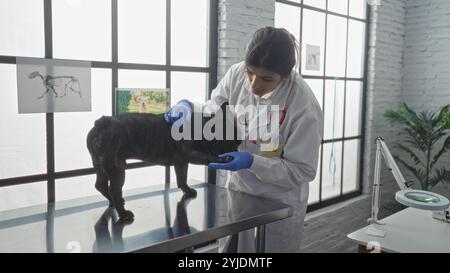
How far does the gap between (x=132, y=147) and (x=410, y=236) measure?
4.74 feet

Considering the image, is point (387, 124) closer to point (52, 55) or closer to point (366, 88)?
point (366, 88)

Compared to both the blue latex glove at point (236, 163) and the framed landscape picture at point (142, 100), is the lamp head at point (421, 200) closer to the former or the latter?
the blue latex glove at point (236, 163)

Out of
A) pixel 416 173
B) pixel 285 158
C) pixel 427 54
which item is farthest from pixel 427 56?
pixel 285 158

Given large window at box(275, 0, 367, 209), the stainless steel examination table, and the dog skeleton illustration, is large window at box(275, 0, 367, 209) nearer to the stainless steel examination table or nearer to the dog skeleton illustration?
the dog skeleton illustration

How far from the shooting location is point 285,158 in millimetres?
1571

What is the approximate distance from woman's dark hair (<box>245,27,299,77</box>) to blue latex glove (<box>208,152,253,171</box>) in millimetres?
342

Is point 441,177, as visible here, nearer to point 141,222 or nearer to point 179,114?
point 179,114

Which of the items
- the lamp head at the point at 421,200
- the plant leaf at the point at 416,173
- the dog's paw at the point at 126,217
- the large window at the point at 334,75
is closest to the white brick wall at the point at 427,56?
the plant leaf at the point at 416,173

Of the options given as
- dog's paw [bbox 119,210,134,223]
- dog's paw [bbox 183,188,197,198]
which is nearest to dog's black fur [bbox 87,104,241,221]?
dog's paw [bbox 119,210,134,223]

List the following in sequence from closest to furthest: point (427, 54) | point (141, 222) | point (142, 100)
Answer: point (141, 222), point (142, 100), point (427, 54)

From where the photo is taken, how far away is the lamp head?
1.63m

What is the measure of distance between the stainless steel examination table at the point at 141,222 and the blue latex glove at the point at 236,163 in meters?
0.17

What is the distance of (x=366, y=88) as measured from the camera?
3814 mm

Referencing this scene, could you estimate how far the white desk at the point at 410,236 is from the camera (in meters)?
1.82
